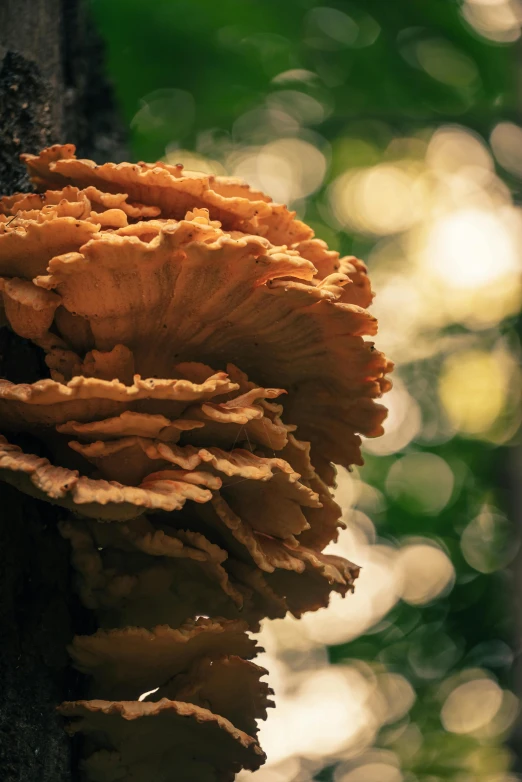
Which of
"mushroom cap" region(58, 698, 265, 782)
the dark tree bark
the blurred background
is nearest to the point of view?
"mushroom cap" region(58, 698, 265, 782)

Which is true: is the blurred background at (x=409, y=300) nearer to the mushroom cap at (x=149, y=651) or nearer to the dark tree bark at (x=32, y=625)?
the dark tree bark at (x=32, y=625)

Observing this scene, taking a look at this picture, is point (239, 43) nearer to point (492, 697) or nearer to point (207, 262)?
point (207, 262)

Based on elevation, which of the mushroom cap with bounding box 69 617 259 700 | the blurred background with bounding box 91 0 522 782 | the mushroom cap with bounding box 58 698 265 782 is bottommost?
the mushroom cap with bounding box 58 698 265 782

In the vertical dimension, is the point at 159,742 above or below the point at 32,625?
Result: below

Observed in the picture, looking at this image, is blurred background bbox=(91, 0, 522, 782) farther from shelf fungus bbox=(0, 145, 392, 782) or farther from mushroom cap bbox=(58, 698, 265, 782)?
mushroom cap bbox=(58, 698, 265, 782)

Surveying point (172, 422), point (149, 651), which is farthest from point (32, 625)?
point (172, 422)

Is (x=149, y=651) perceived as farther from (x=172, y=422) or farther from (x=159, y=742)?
(x=172, y=422)

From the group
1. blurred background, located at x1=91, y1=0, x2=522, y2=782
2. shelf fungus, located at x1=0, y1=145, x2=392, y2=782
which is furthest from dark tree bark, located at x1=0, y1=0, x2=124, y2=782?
blurred background, located at x1=91, y1=0, x2=522, y2=782
